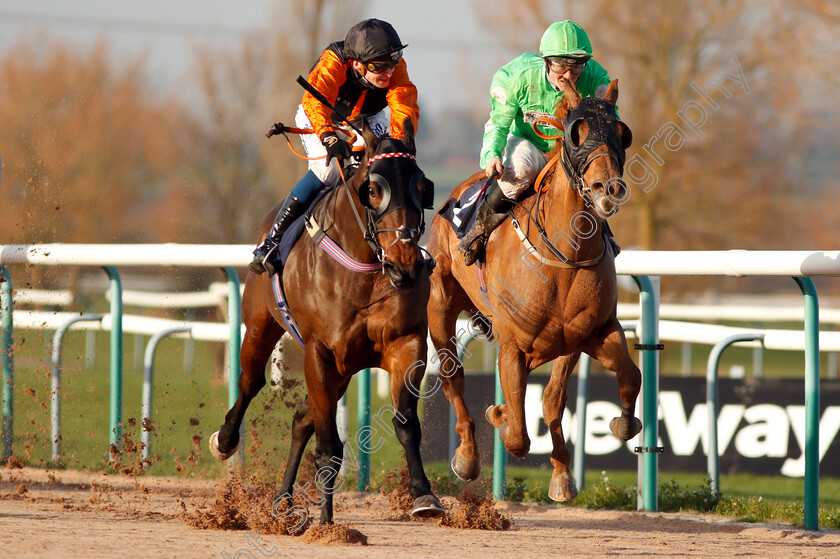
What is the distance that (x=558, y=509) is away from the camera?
6.30m

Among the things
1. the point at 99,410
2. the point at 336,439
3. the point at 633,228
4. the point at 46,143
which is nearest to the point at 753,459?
the point at 336,439

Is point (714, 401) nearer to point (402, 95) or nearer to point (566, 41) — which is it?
point (566, 41)

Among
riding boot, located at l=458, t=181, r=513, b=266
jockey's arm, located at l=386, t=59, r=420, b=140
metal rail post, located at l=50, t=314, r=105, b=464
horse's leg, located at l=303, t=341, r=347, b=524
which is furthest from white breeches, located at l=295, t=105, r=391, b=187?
metal rail post, located at l=50, t=314, r=105, b=464

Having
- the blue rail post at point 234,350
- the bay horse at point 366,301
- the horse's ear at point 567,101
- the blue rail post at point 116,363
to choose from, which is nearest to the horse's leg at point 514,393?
the bay horse at point 366,301

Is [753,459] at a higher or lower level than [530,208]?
lower

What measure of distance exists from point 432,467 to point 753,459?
234cm

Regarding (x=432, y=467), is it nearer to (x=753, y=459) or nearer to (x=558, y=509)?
(x=558, y=509)

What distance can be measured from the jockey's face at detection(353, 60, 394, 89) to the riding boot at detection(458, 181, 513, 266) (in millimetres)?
810

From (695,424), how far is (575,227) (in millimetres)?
3408

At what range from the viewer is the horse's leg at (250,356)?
5953 millimetres

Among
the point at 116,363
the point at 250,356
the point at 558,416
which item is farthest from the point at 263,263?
the point at 116,363

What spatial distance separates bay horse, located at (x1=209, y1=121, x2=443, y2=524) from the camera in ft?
14.8

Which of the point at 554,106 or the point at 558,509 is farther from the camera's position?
the point at 558,509

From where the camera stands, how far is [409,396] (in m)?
4.77
